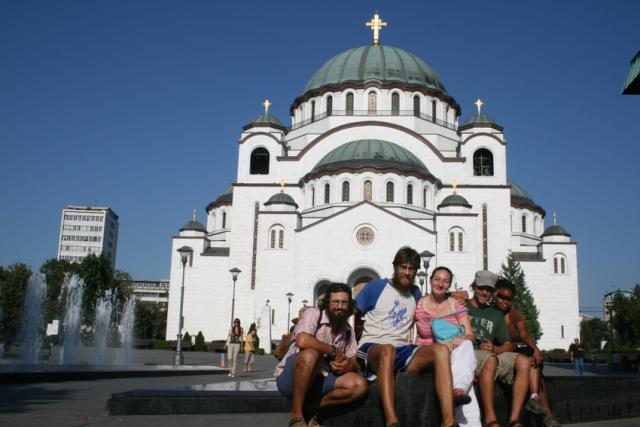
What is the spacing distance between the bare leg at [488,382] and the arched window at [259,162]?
40.0 metres

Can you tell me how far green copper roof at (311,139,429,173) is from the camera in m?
40.3

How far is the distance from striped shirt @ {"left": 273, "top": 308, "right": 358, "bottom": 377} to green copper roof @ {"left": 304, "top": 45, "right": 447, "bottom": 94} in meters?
42.6

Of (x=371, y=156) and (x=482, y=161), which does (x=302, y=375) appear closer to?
(x=371, y=156)

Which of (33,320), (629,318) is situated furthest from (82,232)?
(33,320)

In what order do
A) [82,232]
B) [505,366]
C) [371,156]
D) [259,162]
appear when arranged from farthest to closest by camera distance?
[82,232], [259,162], [371,156], [505,366]

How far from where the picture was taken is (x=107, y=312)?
26078 millimetres

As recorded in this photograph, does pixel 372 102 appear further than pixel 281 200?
Yes

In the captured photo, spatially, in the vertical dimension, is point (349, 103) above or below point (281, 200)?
above

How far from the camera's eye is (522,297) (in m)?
38.8

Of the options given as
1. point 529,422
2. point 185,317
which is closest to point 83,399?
point 529,422

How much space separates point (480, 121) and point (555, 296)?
1339cm

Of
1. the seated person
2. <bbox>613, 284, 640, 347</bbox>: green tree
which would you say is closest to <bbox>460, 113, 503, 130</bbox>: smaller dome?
<bbox>613, 284, 640, 347</bbox>: green tree

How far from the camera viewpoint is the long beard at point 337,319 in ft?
19.4

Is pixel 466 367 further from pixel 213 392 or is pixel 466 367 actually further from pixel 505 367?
pixel 213 392
